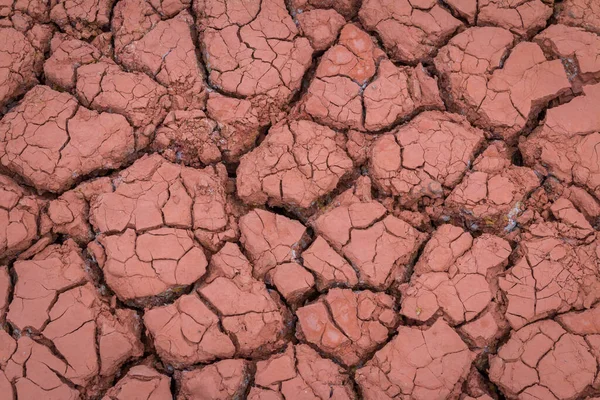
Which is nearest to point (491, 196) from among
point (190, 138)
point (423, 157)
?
point (423, 157)

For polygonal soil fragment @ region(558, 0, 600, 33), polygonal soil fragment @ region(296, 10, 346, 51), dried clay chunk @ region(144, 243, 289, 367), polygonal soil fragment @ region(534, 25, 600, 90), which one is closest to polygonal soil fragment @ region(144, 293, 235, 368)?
dried clay chunk @ region(144, 243, 289, 367)

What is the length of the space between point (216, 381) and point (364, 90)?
1.68 m

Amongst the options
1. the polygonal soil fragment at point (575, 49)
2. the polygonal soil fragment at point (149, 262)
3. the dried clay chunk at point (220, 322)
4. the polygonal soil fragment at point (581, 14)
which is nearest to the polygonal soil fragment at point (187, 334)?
the dried clay chunk at point (220, 322)

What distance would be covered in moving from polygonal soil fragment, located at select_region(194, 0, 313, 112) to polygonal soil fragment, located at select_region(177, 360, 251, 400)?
1.38 meters

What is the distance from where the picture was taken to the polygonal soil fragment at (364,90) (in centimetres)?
297

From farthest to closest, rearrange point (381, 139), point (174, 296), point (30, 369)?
point (381, 139) < point (174, 296) < point (30, 369)

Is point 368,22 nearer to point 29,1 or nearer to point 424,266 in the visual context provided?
point 424,266

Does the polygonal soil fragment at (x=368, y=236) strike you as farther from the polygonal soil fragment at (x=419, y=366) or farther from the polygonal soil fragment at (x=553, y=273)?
the polygonal soil fragment at (x=553, y=273)

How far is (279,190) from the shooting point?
111 inches

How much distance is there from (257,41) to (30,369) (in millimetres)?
2017

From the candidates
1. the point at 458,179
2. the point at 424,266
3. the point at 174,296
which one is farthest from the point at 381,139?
the point at 174,296

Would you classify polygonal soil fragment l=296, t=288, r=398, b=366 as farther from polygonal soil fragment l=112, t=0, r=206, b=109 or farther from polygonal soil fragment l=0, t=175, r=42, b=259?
polygonal soil fragment l=0, t=175, r=42, b=259

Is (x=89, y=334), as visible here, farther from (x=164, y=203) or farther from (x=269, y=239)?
(x=269, y=239)

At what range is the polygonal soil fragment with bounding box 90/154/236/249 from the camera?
108 inches
